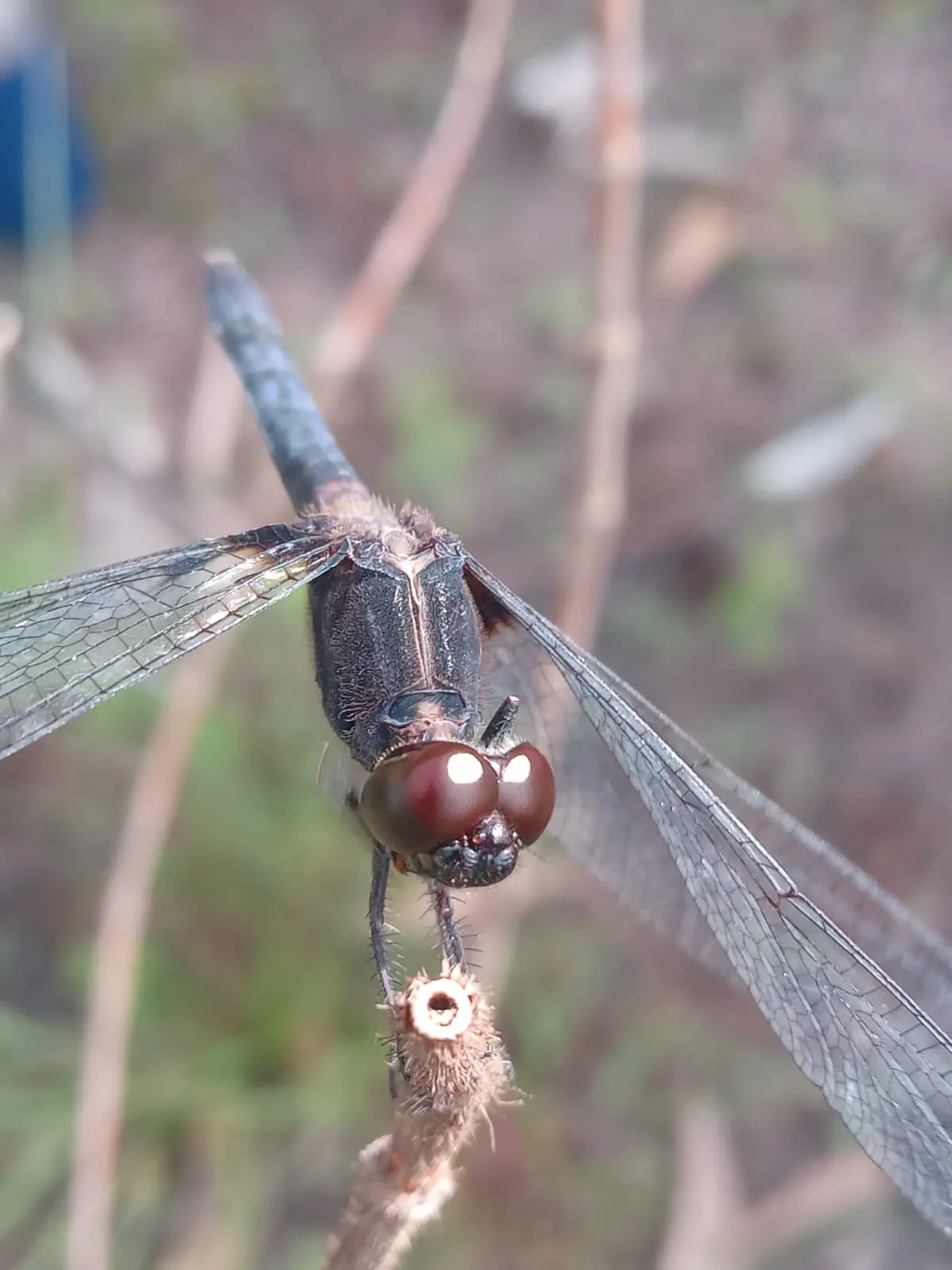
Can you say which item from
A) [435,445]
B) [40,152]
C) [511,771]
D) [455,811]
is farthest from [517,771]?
[40,152]

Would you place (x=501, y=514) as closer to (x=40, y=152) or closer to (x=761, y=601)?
(x=761, y=601)

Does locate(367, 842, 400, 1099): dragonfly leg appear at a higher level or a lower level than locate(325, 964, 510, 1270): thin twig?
higher

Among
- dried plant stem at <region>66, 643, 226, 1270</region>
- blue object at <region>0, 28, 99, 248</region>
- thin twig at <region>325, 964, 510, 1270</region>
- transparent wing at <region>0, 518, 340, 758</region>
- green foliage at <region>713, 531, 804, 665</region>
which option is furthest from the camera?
blue object at <region>0, 28, 99, 248</region>

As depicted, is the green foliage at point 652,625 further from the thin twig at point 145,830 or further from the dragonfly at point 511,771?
the dragonfly at point 511,771

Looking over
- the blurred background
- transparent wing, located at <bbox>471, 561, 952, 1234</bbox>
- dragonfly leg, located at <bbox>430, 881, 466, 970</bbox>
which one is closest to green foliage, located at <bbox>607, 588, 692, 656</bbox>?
the blurred background

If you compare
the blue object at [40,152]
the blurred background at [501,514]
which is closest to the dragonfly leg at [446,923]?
the blurred background at [501,514]

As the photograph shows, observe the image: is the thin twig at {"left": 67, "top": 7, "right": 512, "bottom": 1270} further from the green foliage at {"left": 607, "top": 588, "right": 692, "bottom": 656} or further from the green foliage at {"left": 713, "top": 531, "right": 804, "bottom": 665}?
the green foliage at {"left": 713, "top": 531, "right": 804, "bottom": 665}
